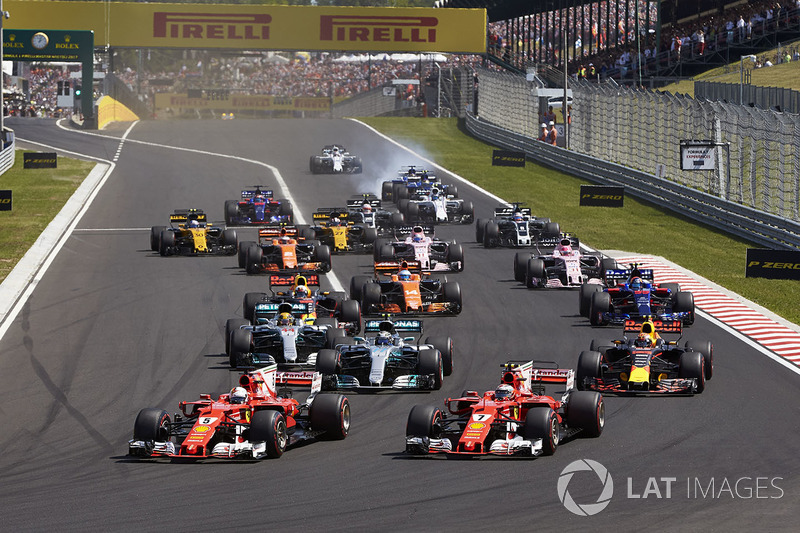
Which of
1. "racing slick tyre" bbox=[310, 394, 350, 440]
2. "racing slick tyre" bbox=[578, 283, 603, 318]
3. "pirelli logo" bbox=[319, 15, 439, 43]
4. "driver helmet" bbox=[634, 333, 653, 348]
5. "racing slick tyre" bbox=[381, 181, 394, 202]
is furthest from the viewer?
"pirelli logo" bbox=[319, 15, 439, 43]

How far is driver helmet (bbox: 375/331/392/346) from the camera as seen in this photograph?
24531 mm

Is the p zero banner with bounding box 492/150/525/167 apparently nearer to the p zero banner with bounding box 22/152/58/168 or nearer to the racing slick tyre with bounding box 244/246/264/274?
the p zero banner with bounding box 22/152/58/168

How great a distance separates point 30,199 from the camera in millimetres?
55219

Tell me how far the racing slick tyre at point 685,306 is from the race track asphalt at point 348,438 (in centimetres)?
57

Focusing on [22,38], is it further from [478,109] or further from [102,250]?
[102,250]

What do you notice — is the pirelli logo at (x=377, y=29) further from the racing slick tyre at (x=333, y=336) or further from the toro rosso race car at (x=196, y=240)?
the racing slick tyre at (x=333, y=336)

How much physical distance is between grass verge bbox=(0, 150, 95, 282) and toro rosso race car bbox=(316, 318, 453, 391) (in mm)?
16051

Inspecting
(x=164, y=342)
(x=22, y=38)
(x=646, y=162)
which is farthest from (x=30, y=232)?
(x=22, y=38)

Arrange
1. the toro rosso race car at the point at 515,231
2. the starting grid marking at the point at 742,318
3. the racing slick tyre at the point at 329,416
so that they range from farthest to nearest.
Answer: the toro rosso race car at the point at 515,231 < the starting grid marking at the point at 742,318 < the racing slick tyre at the point at 329,416

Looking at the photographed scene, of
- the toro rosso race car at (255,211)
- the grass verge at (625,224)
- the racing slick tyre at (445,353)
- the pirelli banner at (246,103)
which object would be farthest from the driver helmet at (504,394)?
the pirelli banner at (246,103)

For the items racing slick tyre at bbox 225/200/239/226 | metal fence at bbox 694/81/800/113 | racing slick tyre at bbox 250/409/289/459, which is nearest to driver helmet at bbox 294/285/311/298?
racing slick tyre at bbox 250/409/289/459

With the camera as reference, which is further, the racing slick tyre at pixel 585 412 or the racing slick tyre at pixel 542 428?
the racing slick tyre at pixel 585 412

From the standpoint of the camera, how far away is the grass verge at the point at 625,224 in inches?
1489

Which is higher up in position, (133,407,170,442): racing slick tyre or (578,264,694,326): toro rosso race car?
(578,264,694,326): toro rosso race car
